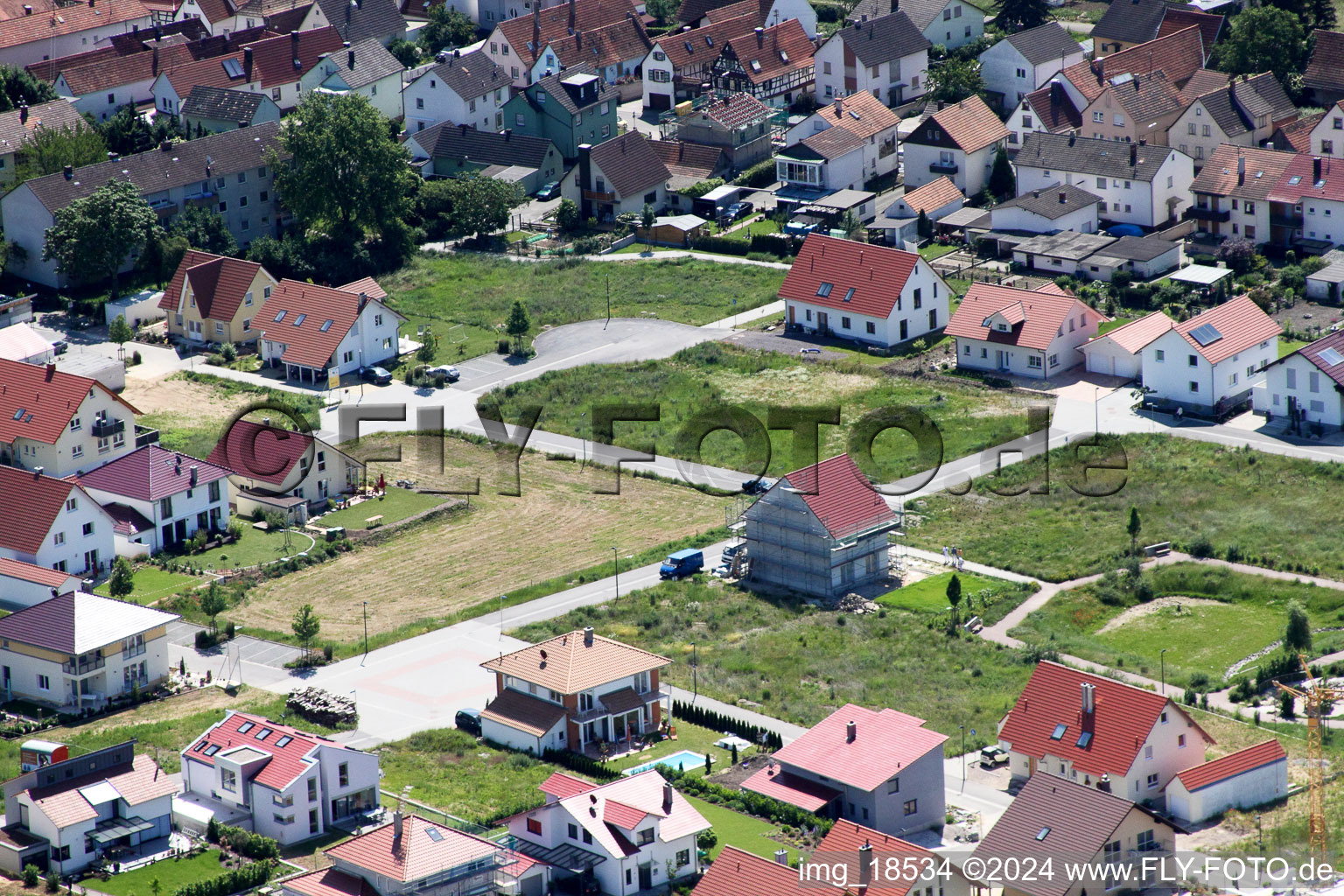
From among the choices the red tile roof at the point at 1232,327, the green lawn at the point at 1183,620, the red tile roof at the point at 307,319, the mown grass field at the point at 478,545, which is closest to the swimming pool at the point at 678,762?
the mown grass field at the point at 478,545

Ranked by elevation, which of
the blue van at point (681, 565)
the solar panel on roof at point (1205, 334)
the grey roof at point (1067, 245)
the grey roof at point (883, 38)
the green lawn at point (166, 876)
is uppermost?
the grey roof at point (883, 38)

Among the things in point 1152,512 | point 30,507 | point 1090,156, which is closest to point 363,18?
point 1090,156

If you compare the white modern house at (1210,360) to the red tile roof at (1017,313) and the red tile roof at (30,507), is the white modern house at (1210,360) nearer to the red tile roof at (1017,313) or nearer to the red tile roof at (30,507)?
the red tile roof at (1017,313)

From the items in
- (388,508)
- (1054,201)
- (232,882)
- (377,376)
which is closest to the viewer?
(232,882)

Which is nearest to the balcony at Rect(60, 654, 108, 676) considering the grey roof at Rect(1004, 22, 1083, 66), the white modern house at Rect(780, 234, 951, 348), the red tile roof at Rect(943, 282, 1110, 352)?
the white modern house at Rect(780, 234, 951, 348)

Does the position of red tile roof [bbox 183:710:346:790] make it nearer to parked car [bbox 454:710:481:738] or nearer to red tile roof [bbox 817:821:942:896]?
parked car [bbox 454:710:481:738]

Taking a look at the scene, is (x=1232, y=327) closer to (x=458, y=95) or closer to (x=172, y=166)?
→ (x=458, y=95)

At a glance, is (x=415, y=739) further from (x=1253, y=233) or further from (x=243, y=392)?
(x=1253, y=233)
